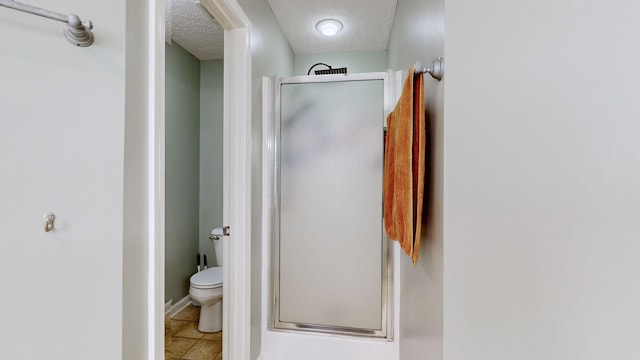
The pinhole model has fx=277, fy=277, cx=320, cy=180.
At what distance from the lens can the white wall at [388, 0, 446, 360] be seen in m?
0.89

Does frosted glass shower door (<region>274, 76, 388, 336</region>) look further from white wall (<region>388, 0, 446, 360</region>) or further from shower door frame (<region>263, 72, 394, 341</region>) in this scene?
white wall (<region>388, 0, 446, 360</region>)

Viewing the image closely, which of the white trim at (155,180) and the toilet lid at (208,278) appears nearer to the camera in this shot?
the white trim at (155,180)

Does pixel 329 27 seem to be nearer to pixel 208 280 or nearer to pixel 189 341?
pixel 208 280

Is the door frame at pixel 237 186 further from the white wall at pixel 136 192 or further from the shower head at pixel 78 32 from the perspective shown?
the shower head at pixel 78 32

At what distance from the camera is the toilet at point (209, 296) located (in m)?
2.23

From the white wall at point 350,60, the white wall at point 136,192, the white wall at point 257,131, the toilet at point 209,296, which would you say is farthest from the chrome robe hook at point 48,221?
the white wall at point 350,60

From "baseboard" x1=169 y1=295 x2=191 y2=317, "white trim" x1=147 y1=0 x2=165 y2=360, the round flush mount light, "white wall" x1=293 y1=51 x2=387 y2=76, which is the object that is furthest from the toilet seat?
the round flush mount light

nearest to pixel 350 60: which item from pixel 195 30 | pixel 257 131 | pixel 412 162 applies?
pixel 195 30

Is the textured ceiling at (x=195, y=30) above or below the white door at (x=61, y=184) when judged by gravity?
above

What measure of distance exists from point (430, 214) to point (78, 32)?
3.73 ft

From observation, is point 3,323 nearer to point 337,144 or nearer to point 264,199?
point 264,199

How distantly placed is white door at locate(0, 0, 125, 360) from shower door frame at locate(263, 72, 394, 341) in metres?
1.23

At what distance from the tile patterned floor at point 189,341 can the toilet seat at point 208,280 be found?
0.31m

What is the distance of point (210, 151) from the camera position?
3057 millimetres
